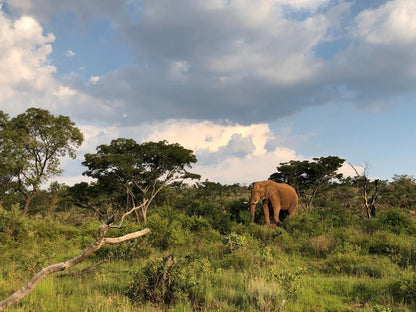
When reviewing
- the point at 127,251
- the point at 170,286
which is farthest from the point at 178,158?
the point at 170,286

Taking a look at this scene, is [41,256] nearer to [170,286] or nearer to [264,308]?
[170,286]

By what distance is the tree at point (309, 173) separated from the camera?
29828 mm

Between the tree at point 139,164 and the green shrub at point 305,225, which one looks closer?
the green shrub at point 305,225

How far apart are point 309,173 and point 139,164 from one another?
1838cm

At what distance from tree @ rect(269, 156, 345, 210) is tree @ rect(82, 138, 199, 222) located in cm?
1098

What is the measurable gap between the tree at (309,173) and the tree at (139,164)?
10983 millimetres

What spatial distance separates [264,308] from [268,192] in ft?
39.0

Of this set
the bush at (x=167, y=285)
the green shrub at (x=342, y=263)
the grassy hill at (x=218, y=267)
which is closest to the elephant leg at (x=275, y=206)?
the grassy hill at (x=218, y=267)

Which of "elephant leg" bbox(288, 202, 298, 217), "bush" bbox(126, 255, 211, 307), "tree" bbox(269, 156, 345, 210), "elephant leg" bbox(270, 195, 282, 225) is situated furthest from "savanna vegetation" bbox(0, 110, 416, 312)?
"tree" bbox(269, 156, 345, 210)

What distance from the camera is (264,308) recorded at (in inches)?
211

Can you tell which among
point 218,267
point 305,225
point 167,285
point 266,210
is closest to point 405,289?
point 218,267

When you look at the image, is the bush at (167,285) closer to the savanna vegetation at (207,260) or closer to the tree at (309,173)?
the savanna vegetation at (207,260)

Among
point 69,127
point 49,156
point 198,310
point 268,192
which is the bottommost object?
point 198,310

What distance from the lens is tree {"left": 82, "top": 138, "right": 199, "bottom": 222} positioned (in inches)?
1015
